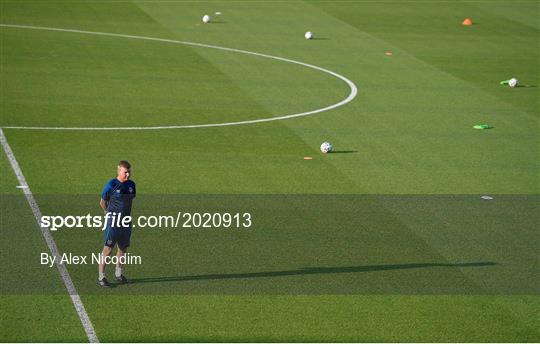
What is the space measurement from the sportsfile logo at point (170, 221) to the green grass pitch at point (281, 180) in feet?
0.92

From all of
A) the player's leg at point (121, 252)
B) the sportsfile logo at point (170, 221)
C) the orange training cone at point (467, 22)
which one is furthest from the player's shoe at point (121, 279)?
the orange training cone at point (467, 22)

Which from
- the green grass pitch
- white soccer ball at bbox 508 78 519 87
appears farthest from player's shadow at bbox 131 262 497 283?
white soccer ball at bbox 508 78 519 87

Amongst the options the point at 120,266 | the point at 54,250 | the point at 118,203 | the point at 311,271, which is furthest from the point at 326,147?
the point at 118,203

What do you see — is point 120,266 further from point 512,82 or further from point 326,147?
point 512,82

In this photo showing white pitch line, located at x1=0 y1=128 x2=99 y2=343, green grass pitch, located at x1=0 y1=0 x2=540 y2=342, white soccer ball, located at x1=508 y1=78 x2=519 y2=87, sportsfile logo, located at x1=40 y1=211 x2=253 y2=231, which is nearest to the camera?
white pitch line, located at x1=0 y1=128 x2=99 y2=343

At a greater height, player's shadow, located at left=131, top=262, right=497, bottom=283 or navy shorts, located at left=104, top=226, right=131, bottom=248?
navy shorts, located at left=104, top=226, right=131, bottom=248

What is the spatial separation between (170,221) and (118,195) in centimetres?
323

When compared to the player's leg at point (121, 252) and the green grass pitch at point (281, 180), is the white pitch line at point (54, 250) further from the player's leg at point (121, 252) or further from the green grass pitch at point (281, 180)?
the player's leg at point (121, 252)

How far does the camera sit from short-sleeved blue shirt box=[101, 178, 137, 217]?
1497 centimetres

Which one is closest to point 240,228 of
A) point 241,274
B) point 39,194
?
point 241,274

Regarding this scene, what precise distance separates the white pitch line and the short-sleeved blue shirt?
51.2 inches

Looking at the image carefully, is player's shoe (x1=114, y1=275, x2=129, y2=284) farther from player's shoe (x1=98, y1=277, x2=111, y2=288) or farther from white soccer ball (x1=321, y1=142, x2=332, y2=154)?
white soccer ball (x1=321, y1=142, x2=332, y2=154)

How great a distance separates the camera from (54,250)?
16484 millimetres

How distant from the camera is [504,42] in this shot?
40156mm
